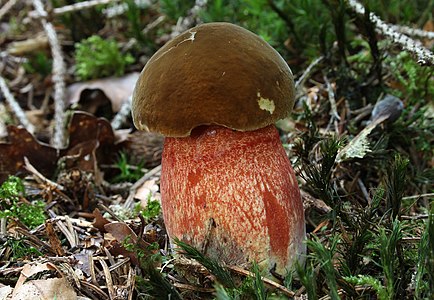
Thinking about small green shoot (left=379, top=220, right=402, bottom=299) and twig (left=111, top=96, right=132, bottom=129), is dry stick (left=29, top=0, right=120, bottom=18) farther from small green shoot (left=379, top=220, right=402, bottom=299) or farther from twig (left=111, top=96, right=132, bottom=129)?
small green shoot (left=379, top=220, right=402, bottom=299)

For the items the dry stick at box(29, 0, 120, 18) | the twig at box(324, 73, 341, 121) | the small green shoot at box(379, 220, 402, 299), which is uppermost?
the dry stick at box(29, 0, 120, 18)

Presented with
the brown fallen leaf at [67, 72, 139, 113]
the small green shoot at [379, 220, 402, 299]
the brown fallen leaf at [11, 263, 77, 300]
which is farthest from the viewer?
the brown fallen leaf at [67, 72, 139, 113]

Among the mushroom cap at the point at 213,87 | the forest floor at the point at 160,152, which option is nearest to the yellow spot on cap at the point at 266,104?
the mushroom cap at the point at 213,87

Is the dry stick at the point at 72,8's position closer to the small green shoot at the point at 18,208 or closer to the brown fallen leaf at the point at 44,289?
the small green shoot at the point at 18,208

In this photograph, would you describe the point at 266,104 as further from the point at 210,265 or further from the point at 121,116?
the point at 121,116

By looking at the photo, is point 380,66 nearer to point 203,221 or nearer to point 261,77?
point 261,77

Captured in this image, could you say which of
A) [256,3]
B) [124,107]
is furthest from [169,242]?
[256,3]

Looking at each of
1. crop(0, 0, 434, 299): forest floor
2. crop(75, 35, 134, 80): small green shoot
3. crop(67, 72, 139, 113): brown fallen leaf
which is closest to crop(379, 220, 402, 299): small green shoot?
crop(0, 0, 434, 299): forest floor
